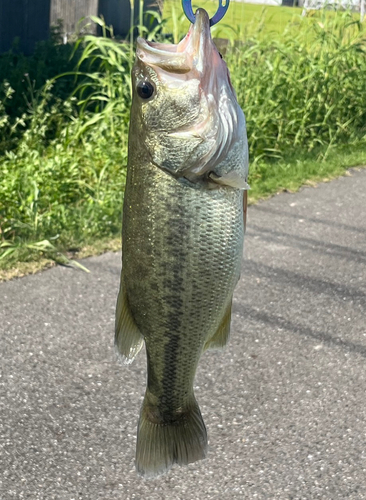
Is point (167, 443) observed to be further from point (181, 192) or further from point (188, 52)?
point (188, 52)

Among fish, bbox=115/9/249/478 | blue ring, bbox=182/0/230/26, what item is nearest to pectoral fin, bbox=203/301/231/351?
fish, bbox=115/9/249/478

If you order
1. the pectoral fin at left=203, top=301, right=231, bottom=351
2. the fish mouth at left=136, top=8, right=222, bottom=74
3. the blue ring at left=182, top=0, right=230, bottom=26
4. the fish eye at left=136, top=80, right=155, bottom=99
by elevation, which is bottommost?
the pectoral fin at left=203, top=301, right=231, bottom=351

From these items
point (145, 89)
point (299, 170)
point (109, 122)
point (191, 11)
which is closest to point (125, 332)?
point (145, 89)

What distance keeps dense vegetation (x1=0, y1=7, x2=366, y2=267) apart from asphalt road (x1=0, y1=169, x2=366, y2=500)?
522mm

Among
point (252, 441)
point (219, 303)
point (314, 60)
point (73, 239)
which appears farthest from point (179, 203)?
point (314, 60)

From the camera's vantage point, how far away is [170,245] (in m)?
1.67

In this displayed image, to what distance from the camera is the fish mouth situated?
5.14 feet

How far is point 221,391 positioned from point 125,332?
2684 millimetres

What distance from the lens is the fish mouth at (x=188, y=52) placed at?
157cm

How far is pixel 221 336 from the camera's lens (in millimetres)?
1854

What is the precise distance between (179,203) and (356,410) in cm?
289

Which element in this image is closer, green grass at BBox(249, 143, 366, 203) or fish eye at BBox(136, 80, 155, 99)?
fish eye at BBox(136, 80, 155, 99)

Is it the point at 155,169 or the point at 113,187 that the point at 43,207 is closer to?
the point at 113,187

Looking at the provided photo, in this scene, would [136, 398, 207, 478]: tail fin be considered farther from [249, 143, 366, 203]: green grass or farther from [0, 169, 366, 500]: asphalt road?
[249, 143, 366, 203]: green grass
